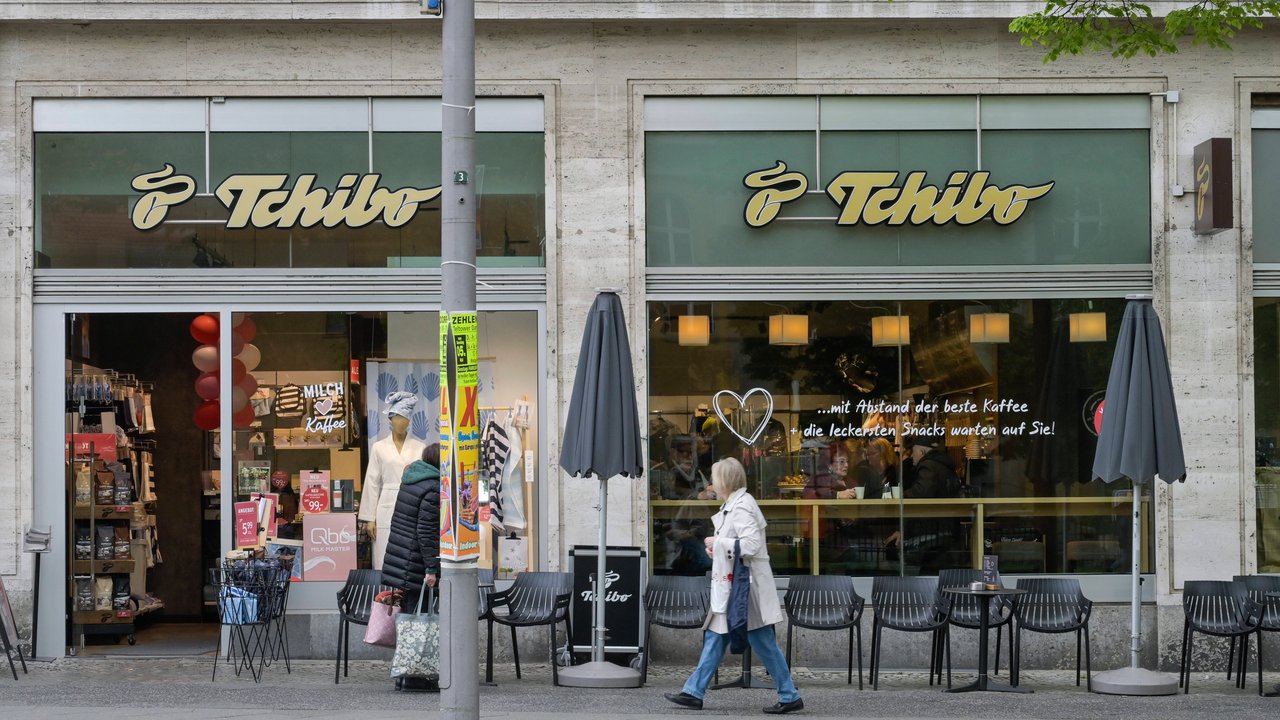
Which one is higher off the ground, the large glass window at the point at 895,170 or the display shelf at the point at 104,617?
the large glass window at the point at 895,170

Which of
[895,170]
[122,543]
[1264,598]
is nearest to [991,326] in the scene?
[895,170]

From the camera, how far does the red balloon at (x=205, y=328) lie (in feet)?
40.5

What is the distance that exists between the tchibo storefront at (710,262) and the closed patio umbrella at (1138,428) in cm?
139

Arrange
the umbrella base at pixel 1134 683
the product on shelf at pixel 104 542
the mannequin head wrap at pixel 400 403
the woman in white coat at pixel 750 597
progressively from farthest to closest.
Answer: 1. the product on shelf at pixel 104 542
2. the mannequin head wrap at pixel 400 403
3. the umbrella base at pixel 1134 683
4. the woman in white coat at pixel 750 597

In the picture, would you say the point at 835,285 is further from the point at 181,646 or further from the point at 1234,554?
the point at 181,646

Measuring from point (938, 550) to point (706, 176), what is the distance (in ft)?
13.0

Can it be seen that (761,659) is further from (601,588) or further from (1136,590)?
(1136,590)

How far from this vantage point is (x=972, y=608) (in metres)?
11.2

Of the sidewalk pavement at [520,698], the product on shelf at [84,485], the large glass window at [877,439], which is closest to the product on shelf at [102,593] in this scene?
the product on shelf at [84,485]

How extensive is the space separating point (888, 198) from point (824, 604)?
3.67 metres

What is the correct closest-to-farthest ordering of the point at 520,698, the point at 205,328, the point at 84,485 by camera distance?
the point at 520,698
the point at 205,328
the point at 84,485

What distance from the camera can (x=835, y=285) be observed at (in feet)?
40.2

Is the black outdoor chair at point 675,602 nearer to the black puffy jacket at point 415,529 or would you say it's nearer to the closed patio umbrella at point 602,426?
the closed patio umbrella at point 602,426

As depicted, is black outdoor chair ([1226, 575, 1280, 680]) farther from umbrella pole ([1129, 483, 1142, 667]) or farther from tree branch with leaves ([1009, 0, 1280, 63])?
tree branch with leaves ([1009, 0, 1280, 63])
